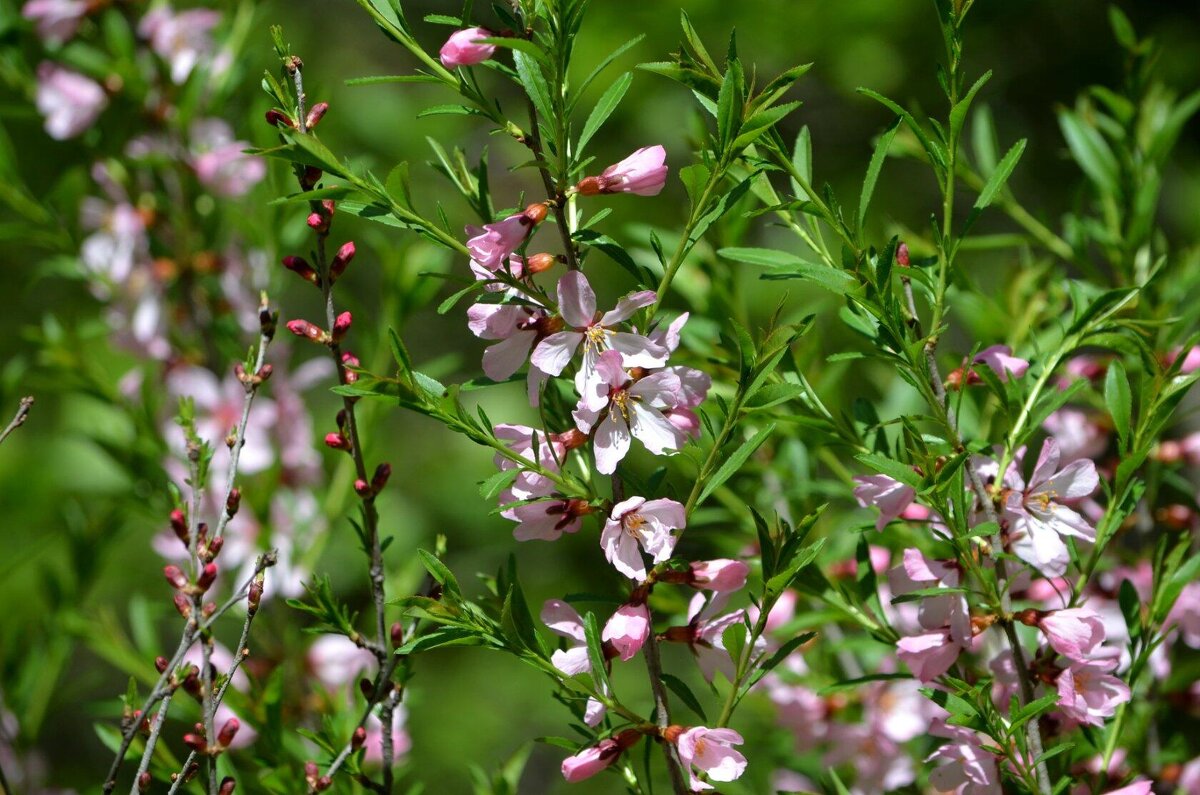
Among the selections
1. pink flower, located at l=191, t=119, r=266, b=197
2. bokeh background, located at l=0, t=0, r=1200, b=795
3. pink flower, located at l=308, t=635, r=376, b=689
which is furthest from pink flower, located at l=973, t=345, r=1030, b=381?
bokeh background, located at l=0, t=0, r=1200, b=795

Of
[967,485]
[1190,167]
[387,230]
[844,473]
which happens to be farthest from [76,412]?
[1190,167]

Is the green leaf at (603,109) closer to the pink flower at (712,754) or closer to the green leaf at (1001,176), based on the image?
the green leaf at (1001,176)

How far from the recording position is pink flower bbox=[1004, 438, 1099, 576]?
0.66m

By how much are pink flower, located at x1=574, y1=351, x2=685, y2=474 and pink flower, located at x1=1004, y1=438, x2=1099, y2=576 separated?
0.67ft

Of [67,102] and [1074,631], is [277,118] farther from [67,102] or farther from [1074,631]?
[67,102]

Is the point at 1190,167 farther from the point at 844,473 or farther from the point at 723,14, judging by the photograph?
the point at 844,473

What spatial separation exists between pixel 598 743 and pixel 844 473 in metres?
0.37

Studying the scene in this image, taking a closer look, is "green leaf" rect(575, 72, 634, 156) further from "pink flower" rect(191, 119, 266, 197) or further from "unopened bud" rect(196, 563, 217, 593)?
"pink flower" rect(191, 119, 266, 197)

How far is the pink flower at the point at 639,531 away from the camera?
588 millimetres

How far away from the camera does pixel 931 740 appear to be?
2.80 feet

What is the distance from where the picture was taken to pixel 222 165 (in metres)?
1.33

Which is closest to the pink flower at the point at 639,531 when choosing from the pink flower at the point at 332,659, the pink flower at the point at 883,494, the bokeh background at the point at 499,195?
the pink flower at the point at 883,494

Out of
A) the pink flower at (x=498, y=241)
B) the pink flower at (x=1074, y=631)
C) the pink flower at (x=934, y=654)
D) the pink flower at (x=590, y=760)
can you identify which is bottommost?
the pink flower at (x=590, y=760)

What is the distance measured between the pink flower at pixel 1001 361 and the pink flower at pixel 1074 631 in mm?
138
